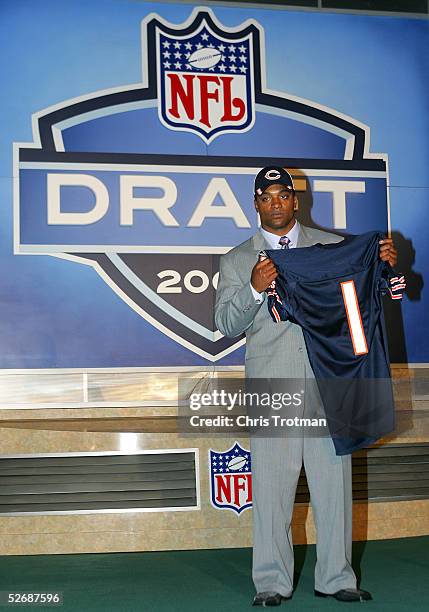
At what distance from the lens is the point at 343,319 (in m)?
3.09

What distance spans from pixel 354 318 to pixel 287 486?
25.5 inches

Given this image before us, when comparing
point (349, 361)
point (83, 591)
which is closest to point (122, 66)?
point (349, 361)

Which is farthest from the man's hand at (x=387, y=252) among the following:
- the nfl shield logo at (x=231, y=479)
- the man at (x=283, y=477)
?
the nfl shield logo at (x=231, y=479)

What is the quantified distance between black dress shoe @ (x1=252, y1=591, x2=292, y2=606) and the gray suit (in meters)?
0.02

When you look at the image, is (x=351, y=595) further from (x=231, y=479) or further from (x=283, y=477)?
(x=231, y=479)

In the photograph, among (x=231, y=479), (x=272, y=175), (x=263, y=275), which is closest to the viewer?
(x=263, y=275)

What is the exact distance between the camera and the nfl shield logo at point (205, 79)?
4.54 meters

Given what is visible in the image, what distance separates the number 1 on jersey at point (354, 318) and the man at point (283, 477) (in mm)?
170

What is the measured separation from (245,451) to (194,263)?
1011 mm

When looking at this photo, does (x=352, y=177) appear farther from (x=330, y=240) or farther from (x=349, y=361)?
(x=349, y=361)

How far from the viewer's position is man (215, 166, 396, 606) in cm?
300

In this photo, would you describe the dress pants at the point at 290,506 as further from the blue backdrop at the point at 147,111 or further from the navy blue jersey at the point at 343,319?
the blue backdrop at the point at 147,111

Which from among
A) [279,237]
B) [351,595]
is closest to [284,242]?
[279,237]

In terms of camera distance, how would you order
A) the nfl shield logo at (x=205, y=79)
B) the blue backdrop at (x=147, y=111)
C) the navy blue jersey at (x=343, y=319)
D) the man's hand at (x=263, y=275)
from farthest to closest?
1. the nfl shield logo at (x=205, y=79)
2. the blue backdrop at (x=147, y=111)
3. the navy blue jersey at (x=343, y=319)
4. the man's hand at (x=263, y=275)
